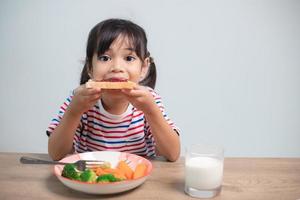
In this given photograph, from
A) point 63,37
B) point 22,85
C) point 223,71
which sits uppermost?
point 63,37

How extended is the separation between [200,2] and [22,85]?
1030 millimetres

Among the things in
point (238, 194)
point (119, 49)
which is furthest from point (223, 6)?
point (238, 194)

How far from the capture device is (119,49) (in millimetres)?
1131

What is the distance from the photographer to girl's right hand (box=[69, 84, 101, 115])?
3.09ft

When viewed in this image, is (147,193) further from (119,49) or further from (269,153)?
(269,153)

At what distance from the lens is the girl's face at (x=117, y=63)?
1108 millimetres

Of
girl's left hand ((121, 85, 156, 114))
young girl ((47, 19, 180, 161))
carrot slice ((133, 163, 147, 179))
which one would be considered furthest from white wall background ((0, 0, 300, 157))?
carrot slice ((133, 163, 147, 179))

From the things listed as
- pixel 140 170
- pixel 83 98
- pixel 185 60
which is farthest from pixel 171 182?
pixel 185 60

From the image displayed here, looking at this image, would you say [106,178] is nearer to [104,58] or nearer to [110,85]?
[110,85]

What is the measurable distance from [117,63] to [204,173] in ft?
1.59

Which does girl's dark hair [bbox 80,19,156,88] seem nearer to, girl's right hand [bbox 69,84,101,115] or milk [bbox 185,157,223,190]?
girl's right hand [bbox 69,84,101,115]

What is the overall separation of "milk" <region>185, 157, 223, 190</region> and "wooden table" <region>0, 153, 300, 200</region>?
3cm

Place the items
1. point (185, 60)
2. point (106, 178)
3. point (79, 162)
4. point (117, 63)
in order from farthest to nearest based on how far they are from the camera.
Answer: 1. point (185, 60)
2. point (117, 63)
3. point (79, 162)
4. point (106, 178)

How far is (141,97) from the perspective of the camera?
3.19 ft
